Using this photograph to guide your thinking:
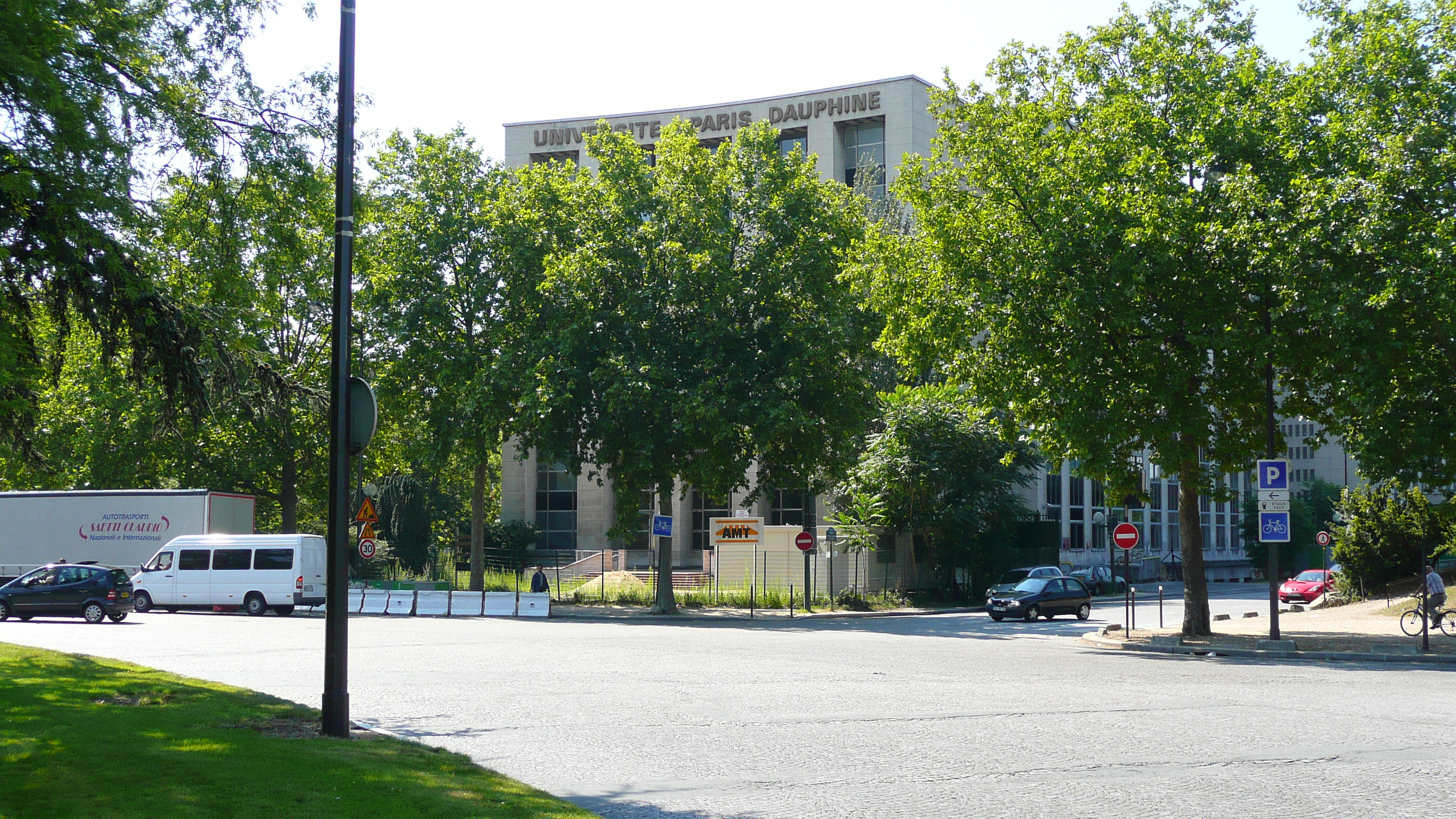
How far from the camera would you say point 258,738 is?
9305mm

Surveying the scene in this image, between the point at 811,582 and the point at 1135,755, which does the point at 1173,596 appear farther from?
the point at 1135,755

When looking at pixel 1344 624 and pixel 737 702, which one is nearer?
pixel 737 702

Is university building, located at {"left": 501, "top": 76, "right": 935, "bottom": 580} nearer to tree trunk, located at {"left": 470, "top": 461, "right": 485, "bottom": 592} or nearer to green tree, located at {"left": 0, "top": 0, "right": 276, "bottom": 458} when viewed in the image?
tree trunk, located at {"left": 470, "top": 461, "right": 485, "bottom": 592}

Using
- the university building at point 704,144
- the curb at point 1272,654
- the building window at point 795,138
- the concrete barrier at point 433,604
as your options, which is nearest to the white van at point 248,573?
the concrete barrier at point 433,604

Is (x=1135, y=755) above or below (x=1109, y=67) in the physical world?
below

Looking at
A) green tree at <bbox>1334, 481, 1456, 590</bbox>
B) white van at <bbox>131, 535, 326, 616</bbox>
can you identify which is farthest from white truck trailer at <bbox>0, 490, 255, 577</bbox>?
green tree at <bbox>1334, 481, 1456, 590</bbox>

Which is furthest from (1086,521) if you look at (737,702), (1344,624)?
(737,702)

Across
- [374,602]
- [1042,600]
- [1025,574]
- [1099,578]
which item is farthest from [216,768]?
[1099,578]

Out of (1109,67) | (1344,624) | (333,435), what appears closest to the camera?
(333,435)

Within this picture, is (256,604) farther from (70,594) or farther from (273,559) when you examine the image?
(70,594)

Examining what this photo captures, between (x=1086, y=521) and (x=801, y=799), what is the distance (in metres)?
68.1

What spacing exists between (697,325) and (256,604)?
51.0 feet

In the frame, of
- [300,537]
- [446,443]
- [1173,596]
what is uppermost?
[446,443]

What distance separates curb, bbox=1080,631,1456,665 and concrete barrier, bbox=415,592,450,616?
63.4 ft
